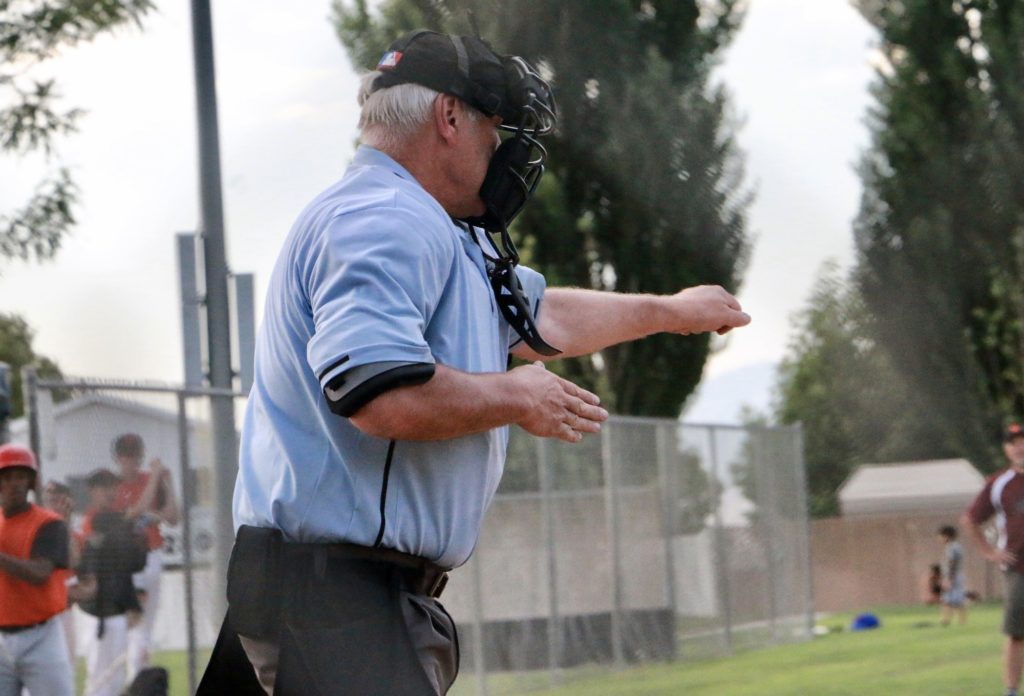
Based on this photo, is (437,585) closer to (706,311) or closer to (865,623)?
(706,311)

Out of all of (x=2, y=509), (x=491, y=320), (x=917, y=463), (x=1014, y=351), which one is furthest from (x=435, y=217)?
(x=917, y=463)

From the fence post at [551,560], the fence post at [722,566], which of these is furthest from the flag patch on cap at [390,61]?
the fence post at [722,566]

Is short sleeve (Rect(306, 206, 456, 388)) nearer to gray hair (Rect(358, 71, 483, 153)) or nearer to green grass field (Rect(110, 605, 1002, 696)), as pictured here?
gray hair (Rect(358, 71, 483, 153))

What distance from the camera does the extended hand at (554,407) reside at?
9.54 feet

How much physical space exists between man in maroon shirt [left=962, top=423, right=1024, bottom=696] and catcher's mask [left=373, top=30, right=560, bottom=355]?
29.0 feet

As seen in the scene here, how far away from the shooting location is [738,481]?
2050 centimetres

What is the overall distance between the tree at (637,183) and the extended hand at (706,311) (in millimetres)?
21547

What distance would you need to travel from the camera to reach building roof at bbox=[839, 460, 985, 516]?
62.2 meters

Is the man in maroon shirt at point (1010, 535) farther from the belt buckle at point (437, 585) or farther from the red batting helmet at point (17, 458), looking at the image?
the belt buckle at point (437, 585)

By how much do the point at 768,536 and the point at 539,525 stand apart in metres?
7.32

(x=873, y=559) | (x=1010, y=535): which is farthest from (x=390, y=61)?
(x=873, y=559)

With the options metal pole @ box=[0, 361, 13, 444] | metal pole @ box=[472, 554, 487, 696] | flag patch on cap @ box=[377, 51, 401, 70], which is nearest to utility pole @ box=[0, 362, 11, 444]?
metal pole @ box=[0, 361, 13, 444]

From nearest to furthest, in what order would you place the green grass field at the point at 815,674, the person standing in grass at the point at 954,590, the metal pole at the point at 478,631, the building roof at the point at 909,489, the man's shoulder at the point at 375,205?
the man's shoulder at the point at 375,205
the green grass field at the point at 815,674
the metal pole at the point at 478,631
the person standing in grass at the point at 954,590
the building roof at the point at 909,489

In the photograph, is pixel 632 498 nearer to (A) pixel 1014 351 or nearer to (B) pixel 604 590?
(B) pixel 604 590
